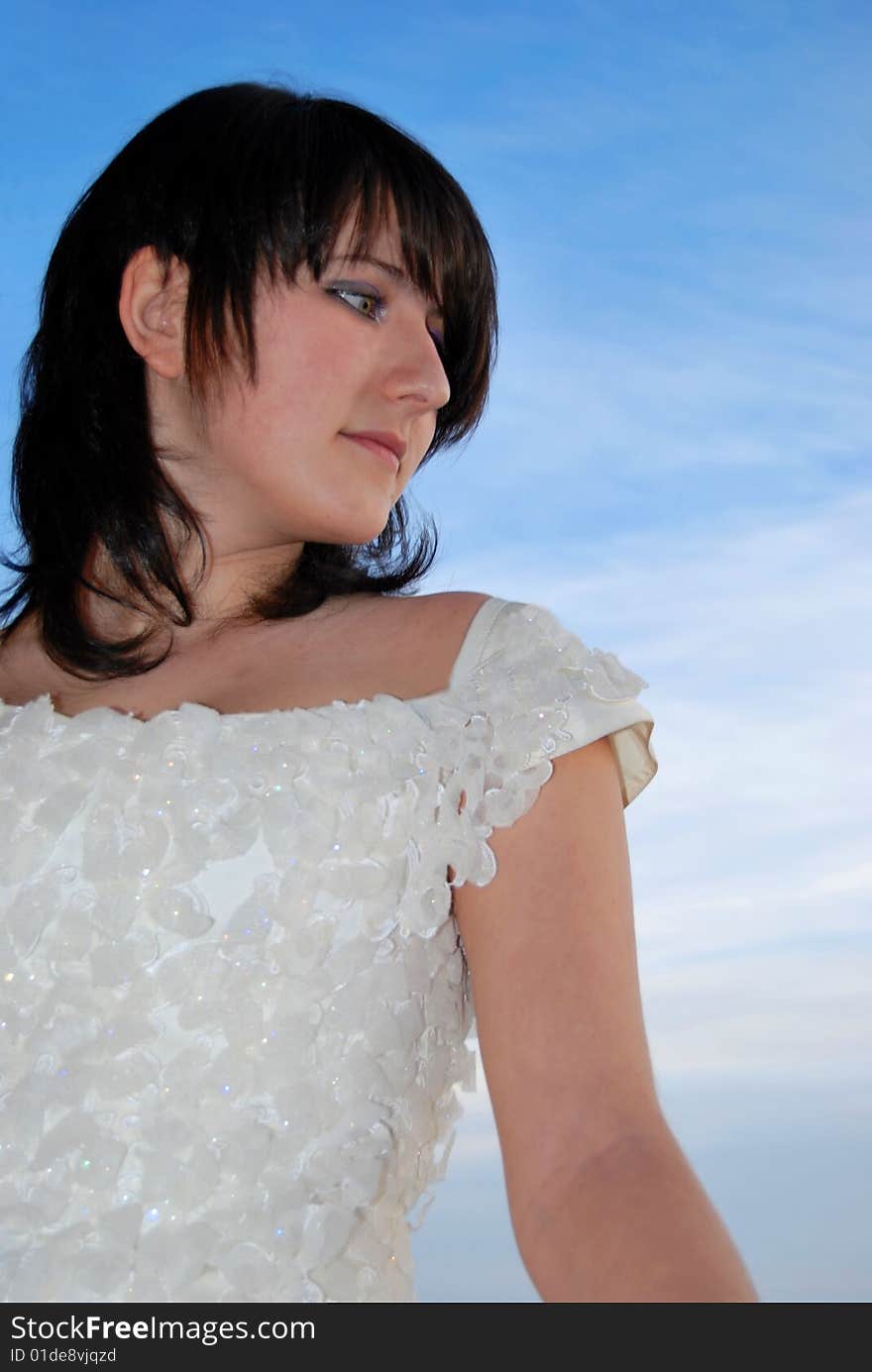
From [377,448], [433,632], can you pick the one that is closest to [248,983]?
[433,632]

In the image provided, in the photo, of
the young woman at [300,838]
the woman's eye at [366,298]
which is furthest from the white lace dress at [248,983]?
the woman's eye at [366,298]

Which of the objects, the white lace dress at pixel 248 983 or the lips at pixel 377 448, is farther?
the lips at pixel 377 448

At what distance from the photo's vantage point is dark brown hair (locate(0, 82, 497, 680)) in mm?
1501

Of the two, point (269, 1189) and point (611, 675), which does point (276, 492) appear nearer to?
point (611, 675)

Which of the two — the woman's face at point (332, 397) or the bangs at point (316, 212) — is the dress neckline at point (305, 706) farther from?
the bangs at point (316, 212)

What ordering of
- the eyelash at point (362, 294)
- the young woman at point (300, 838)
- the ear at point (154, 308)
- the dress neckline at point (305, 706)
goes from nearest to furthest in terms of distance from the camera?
the young woman at point (300, 838), the dress neckline at point (305, 706), the eyelash at point (362, 294), the ear at point (154, 308)

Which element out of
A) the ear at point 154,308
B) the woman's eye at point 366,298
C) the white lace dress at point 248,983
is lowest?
the white lace dress at point 248,983

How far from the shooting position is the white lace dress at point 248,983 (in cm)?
127

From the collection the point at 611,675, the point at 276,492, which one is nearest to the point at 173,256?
the point at 276,492

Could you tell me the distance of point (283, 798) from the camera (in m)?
1.31

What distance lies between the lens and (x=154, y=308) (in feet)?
5.24

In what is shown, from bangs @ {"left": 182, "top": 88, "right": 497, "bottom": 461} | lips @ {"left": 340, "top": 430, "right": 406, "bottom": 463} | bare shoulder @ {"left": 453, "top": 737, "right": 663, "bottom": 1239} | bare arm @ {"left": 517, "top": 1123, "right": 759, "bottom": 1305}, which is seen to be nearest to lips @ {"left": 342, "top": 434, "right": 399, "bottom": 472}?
lips @ {"left": 340, "top": 430, "right": 406, "bottom": 463}

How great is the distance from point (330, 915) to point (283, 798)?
4.3 inches

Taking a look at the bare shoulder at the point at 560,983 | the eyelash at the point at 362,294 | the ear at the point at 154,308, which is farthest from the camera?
the ear at the point at 154,308
